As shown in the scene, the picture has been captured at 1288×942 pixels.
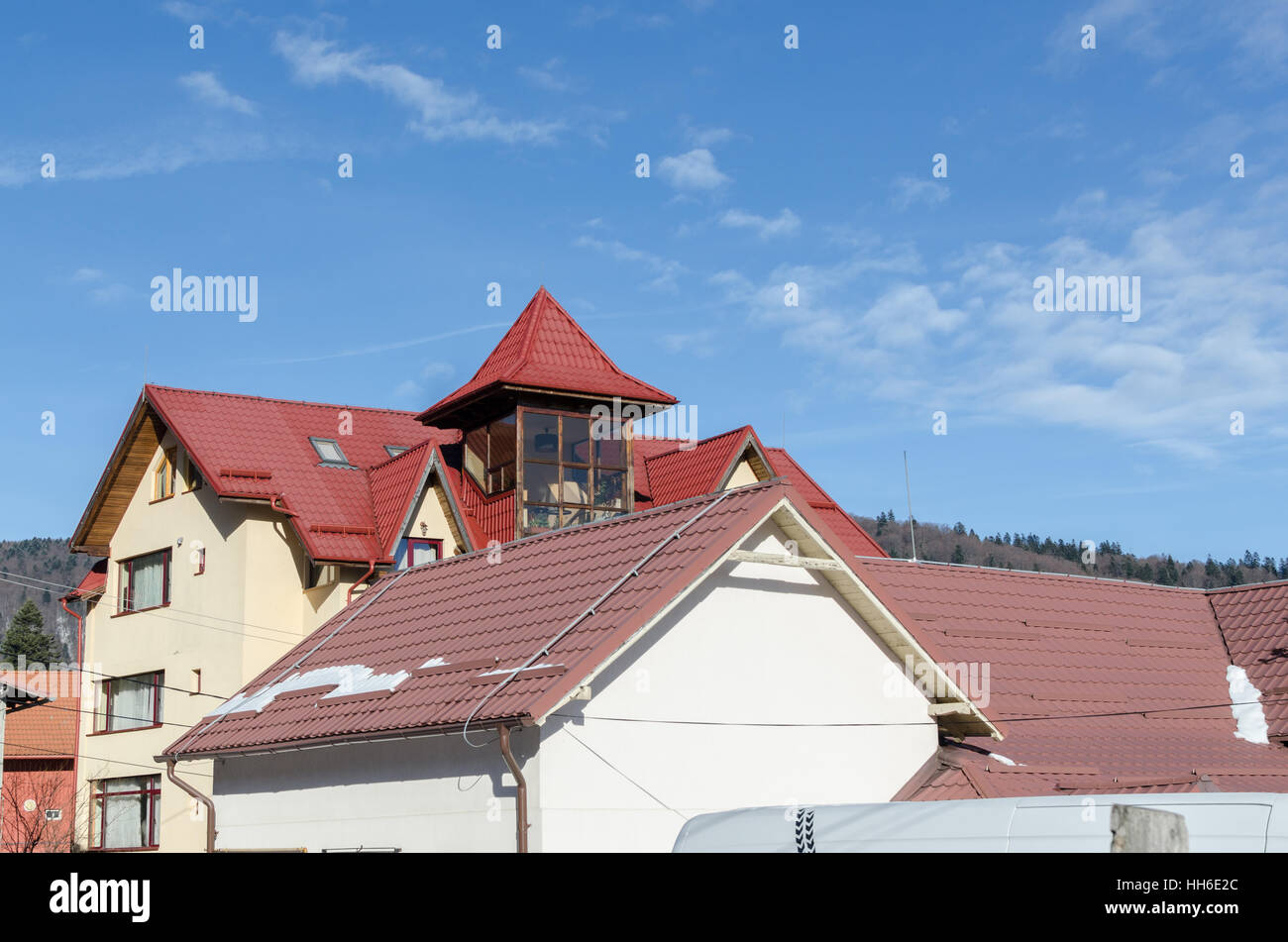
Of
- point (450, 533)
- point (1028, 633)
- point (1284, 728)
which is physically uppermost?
point (450, 533)

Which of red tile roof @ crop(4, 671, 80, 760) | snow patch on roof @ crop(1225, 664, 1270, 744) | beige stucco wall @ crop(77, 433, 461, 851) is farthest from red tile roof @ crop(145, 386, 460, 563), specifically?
red tile roof @ crop(4, 671, 80, 760)

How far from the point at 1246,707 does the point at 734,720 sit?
13.0 metres

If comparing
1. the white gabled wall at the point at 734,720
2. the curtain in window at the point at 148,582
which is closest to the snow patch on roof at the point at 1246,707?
the white gabled wall at the point at 734,720

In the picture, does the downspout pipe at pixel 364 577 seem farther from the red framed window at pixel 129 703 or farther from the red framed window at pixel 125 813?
the red framed window at pixel 125 813

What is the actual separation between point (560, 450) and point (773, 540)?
1306 centimetres

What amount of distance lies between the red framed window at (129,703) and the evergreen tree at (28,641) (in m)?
59.1

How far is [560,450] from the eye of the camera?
99.4 ft

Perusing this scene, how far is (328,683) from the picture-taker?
19.0m

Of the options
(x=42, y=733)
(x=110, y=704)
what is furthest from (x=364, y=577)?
(x=42, y=733)

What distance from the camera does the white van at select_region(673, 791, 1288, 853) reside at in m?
9.12

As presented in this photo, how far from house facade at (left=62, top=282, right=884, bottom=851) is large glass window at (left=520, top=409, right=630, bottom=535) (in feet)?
0.14

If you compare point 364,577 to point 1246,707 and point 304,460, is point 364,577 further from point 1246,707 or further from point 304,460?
point 1246,707

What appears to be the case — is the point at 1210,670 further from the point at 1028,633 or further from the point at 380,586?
the point at 380,586
